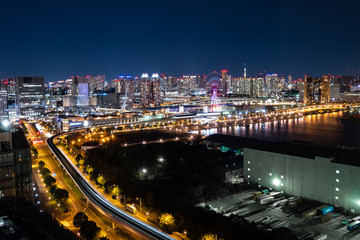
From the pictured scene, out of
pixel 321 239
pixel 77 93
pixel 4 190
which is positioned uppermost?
pixel 77 93

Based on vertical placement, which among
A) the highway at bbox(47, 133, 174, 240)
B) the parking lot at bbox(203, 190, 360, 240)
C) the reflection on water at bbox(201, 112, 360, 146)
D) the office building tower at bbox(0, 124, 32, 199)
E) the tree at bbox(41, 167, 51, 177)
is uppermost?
the office building tower at bbox(0, 124, 32, 199)

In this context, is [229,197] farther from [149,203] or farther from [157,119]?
[157,119]

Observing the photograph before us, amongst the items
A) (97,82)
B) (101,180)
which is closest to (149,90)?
(97,82)

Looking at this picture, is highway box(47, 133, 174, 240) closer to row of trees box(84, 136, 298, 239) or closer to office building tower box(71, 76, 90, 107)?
row of trees box(84, 136, 298, 239)

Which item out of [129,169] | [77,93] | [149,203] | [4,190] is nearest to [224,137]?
[129,169]

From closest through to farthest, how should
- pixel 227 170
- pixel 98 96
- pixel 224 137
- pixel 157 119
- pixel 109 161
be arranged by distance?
1. pixel 227 170
2. pixel 109 161
3. pixel 224 137
4. pixel 157 119
5. pixel 98 96

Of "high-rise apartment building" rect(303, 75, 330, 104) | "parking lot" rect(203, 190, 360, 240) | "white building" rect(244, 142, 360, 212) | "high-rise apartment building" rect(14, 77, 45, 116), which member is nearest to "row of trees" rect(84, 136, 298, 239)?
"parking lot" rect(203, 190, 360, 240)
